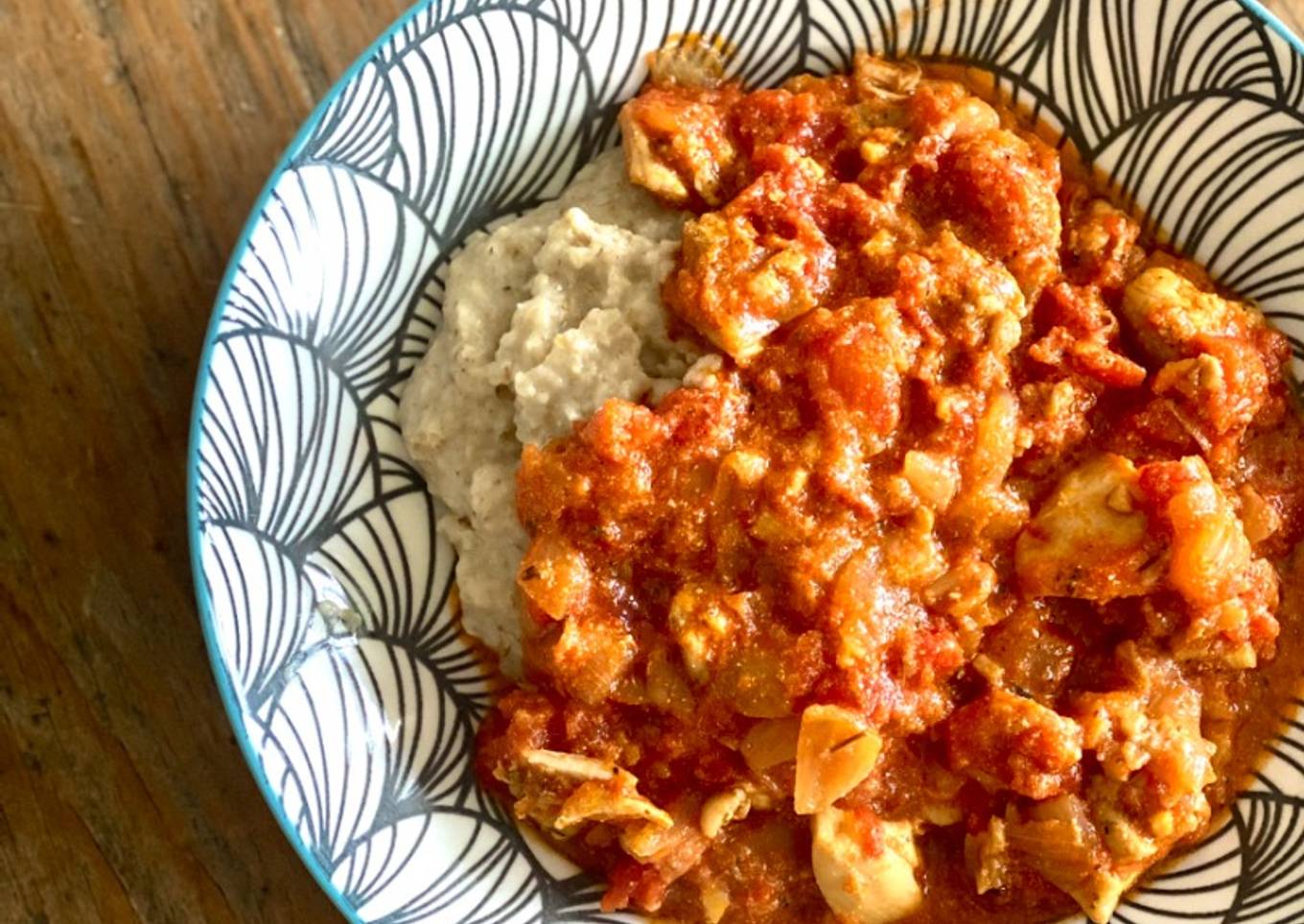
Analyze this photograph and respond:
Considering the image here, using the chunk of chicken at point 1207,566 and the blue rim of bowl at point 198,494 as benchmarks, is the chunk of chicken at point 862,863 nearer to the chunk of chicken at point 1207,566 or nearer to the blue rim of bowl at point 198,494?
the chunk of chicken at point 1207,566

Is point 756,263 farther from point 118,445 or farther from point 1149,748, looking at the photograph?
point 118,445

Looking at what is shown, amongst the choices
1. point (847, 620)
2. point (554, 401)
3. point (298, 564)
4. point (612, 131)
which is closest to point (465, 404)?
point (554, 401)

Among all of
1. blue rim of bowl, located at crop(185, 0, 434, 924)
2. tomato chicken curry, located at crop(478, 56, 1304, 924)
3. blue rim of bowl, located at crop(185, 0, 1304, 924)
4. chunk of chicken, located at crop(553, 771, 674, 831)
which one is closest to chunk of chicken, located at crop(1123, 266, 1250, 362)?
tomato chicken curry, located at crop(478, 56, 1304, 924)

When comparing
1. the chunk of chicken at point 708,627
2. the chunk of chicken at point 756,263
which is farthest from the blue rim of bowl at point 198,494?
the chunk of chicken at point 708,627

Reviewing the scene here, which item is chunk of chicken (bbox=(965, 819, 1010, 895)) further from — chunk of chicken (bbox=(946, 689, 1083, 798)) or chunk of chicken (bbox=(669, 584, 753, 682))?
chunk of chicken (bbox=(669, 584, 753, 682))

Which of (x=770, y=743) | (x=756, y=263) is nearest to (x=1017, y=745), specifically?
(x=770, y=743)
